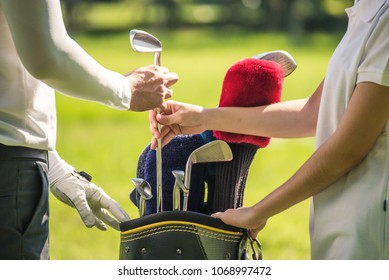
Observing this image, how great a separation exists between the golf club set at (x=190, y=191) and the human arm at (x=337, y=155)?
0.25ft

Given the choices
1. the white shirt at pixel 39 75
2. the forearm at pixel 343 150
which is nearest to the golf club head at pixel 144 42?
the white shirt at pixel 39 75

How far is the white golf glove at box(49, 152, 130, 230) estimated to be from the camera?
9.00 feet

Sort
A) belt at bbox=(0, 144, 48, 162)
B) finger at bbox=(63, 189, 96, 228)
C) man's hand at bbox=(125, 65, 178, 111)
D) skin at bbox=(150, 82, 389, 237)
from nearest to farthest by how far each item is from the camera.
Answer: skin at bbox=(150, 82, 389, 237) < belt at bbox=(0, 144, 48, 162) < man's hand at bbox=(125, 65, 178, 111) < finger at bbox=(63, 189, 96, 228)

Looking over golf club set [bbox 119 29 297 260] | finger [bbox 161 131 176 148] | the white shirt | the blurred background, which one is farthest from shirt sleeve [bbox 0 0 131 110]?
the blurred background

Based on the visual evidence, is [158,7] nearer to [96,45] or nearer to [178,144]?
[96,45]

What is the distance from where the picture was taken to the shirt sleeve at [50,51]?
220cm

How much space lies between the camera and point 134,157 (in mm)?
9367

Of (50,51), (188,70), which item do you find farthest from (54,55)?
(188,70)

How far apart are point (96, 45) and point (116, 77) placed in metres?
27.0

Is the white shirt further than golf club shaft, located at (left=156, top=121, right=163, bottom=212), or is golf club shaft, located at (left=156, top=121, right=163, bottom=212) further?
golf club shaft, located at (left=156, top=121, right=163, bottom=212)

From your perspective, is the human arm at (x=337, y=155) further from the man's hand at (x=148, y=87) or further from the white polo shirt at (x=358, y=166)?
the man's hand at (x=148, y=87)

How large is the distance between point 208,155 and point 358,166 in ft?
1.27

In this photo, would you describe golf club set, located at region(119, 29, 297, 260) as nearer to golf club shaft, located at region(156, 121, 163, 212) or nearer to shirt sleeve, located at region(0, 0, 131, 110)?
golf club shaft, located at region(156, 121, 163, 212)

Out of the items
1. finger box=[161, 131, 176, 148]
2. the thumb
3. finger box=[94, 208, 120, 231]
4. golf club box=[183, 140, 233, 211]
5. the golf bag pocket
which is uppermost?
the thumb
